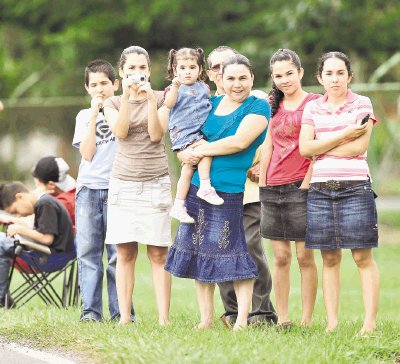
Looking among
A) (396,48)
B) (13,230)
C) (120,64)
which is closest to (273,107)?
Result: (120,64)

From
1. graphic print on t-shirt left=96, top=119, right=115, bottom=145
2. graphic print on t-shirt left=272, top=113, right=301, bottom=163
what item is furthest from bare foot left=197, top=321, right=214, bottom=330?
graphic print on t-shirt left=96, top=119, right=115, bottom=145

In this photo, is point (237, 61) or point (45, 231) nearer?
point (237, 61)

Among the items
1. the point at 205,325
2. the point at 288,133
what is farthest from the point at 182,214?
the point at 288,133

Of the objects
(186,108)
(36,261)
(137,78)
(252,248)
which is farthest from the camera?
(36,261)

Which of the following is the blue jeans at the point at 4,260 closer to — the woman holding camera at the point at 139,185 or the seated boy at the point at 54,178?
the seated boy at the point at 54,178

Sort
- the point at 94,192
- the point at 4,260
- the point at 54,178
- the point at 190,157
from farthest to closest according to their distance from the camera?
1. the point at 54,178
2. the point at 4,260
3. the point at 94,192
4. the point at 190,157

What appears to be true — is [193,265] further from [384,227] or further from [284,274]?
[384,227]

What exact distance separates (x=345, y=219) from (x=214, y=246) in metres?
0.92

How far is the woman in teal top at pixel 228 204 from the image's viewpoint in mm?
8562

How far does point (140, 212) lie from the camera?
356 inches

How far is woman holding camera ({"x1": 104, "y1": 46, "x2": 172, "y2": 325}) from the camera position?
9.02 metres

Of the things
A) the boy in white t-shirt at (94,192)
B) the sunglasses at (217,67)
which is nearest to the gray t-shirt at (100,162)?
the boy in white t-shirt at (94,192)

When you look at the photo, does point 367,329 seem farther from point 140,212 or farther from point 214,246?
point 140,212

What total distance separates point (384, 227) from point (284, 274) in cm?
1238
